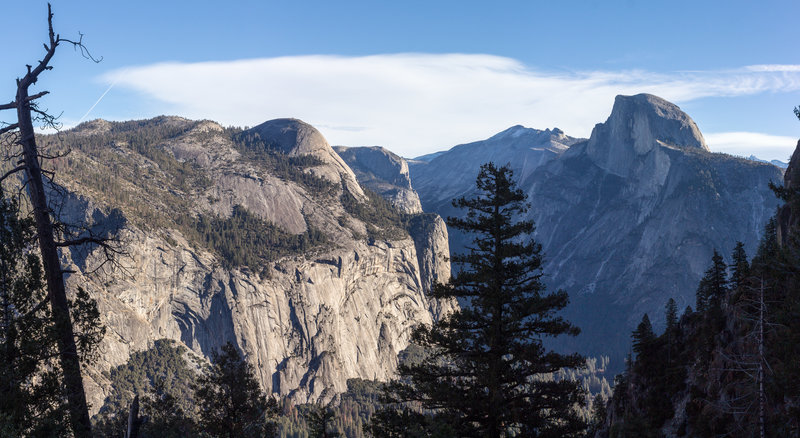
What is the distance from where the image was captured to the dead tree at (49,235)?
678 inches

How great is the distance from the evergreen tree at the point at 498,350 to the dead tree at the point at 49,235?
13.2m

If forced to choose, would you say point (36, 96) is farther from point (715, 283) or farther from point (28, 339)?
point (715, 283)

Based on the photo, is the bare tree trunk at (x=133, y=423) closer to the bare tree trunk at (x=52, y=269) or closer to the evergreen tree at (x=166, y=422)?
the bare tree trunk at (x=52, y=269)

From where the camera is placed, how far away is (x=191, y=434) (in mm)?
30125

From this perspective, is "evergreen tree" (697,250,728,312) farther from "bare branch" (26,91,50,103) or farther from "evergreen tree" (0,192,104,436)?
"bare branch" (26,91,50,103)

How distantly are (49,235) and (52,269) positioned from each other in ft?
3.60

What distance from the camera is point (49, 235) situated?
695 inches

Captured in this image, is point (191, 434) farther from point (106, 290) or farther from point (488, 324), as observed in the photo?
point (106, 290)

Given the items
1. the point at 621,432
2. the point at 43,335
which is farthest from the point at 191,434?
the point at 621,432

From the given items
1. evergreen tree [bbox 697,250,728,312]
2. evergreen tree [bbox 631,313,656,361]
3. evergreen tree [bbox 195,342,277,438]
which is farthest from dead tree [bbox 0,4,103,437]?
evergreen tree [bbox 697,250,728,312]

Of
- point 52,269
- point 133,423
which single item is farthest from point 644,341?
point 52,269

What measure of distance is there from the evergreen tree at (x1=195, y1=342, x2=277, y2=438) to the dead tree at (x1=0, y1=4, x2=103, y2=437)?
435 inches

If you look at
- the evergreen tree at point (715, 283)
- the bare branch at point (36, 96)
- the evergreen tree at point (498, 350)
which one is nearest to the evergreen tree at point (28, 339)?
the bare branch at point (36, 96)

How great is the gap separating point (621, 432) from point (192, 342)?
176 meters
